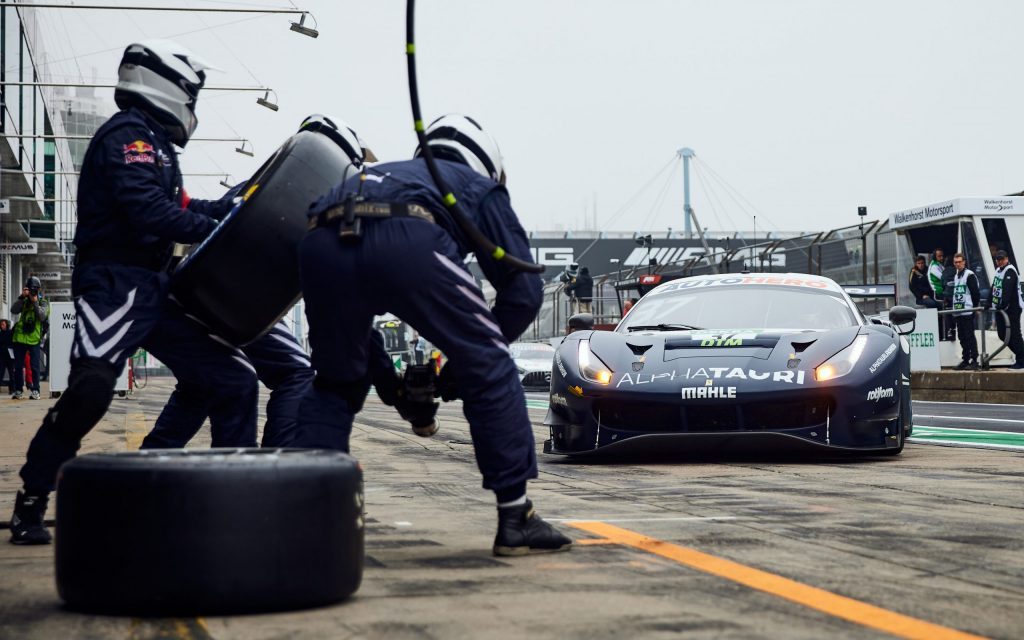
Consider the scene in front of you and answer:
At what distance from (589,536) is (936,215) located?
20.7 metres

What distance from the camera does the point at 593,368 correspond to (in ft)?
25.7

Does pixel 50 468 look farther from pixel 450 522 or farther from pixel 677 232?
pixel 677 232

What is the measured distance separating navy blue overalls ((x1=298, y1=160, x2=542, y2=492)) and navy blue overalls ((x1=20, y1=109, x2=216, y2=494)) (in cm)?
83

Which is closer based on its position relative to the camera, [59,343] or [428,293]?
[428,293]

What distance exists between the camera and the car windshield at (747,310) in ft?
28.1

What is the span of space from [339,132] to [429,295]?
1.44m

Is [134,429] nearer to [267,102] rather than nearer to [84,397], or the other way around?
[84,397]

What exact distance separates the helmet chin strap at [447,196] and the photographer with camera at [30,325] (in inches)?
703

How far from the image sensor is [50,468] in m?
4.56

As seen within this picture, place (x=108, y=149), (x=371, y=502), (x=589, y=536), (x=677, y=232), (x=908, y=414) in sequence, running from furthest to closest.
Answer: (x=677, y=232) < (x=908, y=414) < (x=371, y=502) < (x=108, y=149) < (x=589, y=536)

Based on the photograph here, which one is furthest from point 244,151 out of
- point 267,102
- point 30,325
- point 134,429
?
point 134,429

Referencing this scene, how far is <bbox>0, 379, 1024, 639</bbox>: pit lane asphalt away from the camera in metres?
2.87

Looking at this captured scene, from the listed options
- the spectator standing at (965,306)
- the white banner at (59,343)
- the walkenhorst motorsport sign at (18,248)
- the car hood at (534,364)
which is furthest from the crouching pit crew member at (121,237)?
the walkenhorst motorsport sign at (18,248)

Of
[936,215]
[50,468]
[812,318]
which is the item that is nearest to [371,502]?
[50,468]
